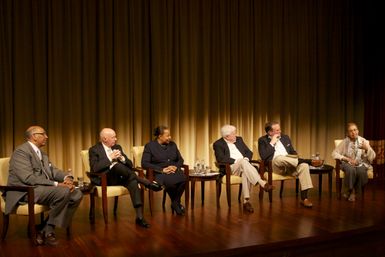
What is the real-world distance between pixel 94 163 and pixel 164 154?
0.85 m

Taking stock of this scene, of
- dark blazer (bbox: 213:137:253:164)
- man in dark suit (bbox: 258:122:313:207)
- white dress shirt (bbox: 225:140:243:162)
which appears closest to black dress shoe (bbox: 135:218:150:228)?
dark blazer (bbox: 213:137:253:164)

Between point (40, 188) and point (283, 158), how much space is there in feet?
9.73

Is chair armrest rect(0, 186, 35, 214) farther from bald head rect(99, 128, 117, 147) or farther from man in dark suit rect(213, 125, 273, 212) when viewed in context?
man in dark suit rect(213, 125, 273, 212)

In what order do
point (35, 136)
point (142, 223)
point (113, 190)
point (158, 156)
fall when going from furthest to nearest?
point (158, 156)
point (113, 190)
point (142, 223)
point (35, 136)

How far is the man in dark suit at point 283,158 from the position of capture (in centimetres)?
591

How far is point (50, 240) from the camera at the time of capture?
14.3ft

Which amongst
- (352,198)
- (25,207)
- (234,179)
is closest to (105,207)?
(25,207)

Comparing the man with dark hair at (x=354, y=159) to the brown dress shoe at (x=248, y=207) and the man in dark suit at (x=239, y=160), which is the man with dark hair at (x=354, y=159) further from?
the brown dress shoe at (x=248, y=207)

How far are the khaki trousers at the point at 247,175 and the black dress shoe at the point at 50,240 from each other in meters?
2.29

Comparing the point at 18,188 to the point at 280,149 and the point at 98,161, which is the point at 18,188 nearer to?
the point at 98,161

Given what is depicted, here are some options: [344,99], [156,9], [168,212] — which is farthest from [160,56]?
[344,99]

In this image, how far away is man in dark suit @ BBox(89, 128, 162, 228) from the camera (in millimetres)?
5078

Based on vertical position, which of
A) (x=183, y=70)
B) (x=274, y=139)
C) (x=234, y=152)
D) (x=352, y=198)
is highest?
(x=183, y=70)

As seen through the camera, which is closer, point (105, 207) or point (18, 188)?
point (18, 188)
